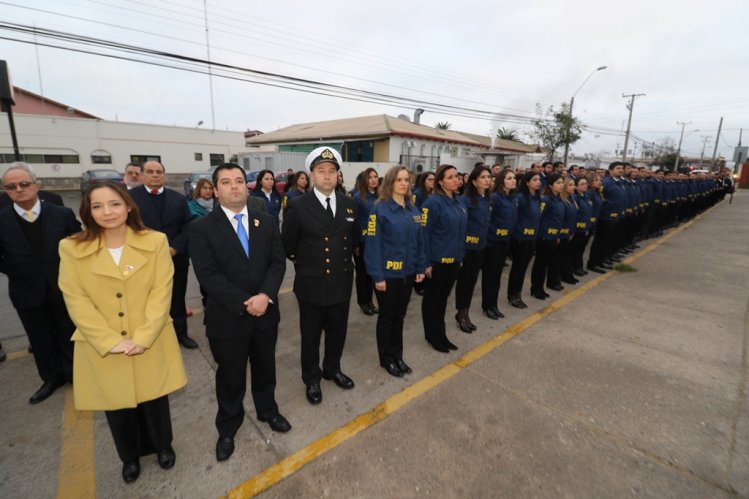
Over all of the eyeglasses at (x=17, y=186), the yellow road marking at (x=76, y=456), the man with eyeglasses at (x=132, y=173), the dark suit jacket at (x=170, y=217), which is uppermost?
the man with eyeglasses at (x=132, y=173)

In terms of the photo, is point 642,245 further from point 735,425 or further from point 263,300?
point 263,300

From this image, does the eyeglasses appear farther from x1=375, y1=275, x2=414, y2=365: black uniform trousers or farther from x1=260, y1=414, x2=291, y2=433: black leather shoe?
x1=375, y1=275, x2=414, y2=365: black uniform trousers

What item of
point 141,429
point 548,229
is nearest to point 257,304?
point 141,429

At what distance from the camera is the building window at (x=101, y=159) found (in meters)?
25.9

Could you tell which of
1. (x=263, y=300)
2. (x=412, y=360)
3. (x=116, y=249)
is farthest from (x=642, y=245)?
(x=116, y=249)

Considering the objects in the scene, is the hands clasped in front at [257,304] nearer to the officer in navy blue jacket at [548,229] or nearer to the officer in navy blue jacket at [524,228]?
the officer in navy blue jacket at [524,228]

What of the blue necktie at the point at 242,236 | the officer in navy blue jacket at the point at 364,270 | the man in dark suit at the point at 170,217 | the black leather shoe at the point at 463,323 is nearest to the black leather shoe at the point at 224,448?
the blue necktie at the point at 242,236

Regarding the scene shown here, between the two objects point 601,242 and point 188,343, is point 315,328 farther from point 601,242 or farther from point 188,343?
point 601,242

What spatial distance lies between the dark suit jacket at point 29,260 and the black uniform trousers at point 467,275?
4.18m

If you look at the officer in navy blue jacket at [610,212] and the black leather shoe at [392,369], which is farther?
the officer in navy blue jacket at [610,212]

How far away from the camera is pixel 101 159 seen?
2617cm

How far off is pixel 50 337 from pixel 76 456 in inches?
51.5

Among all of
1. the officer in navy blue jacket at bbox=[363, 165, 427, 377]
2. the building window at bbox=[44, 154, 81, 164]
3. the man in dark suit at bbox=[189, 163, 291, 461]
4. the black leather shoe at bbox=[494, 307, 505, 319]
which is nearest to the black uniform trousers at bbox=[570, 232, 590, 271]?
the black leather shoe at bbox=[494, 307, 505, 319]

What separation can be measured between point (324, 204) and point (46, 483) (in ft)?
8.83
